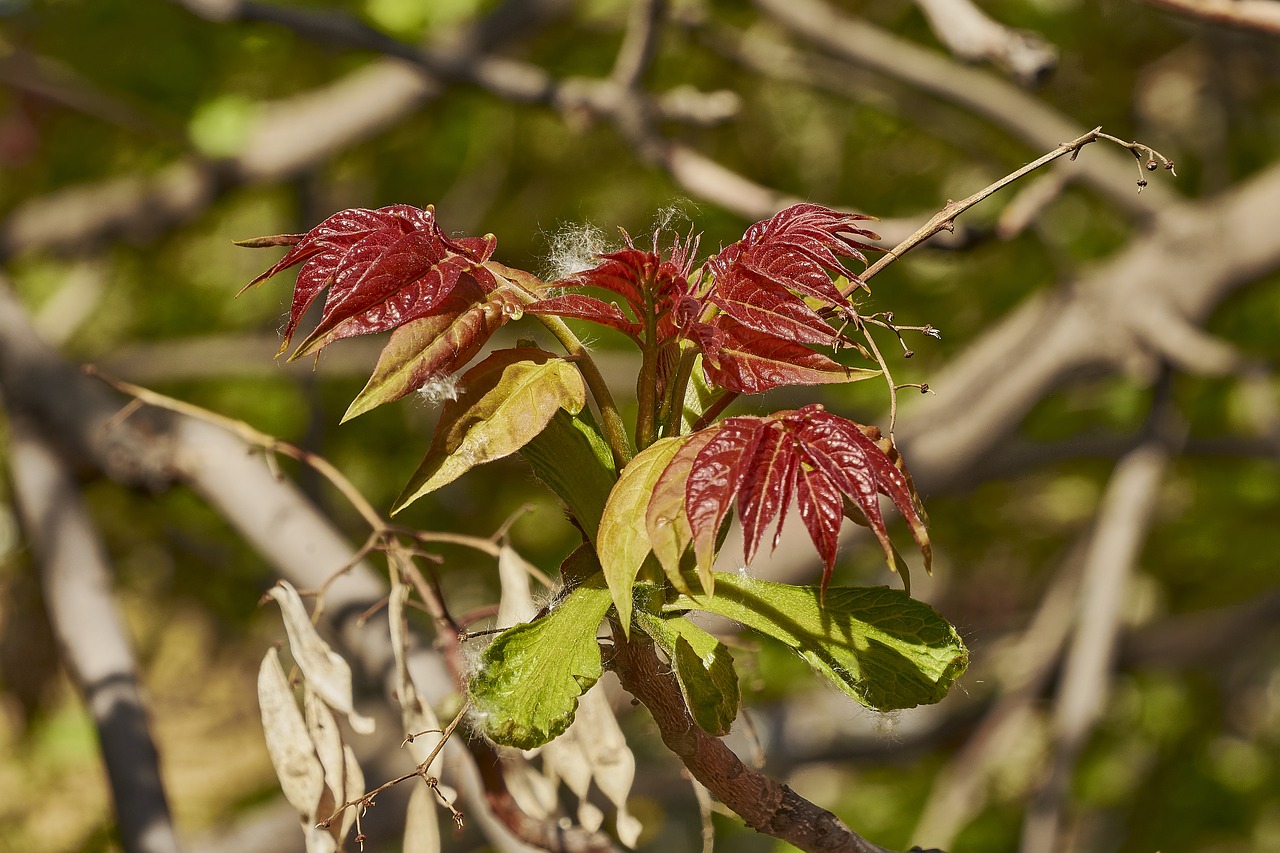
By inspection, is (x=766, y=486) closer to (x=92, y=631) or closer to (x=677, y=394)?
(x=677, y=394)

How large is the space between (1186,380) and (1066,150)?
169 centimetres

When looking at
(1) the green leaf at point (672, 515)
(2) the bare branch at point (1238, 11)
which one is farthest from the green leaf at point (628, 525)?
(2) the bare branch at point (1238, 11)

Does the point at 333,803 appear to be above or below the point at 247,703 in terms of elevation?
above

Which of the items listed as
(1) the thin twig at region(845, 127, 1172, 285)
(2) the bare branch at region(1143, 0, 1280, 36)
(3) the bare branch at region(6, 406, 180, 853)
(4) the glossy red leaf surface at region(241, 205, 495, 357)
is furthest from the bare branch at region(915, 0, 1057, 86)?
(3) the bare branch at region(6, 406, 180, 853)

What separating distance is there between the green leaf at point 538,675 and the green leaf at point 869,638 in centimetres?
4

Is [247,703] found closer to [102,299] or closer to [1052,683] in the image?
[102,299]

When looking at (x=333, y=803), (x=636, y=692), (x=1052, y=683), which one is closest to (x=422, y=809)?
(x=333, y=803)

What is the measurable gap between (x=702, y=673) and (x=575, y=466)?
90 mm

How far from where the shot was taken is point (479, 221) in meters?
2.02

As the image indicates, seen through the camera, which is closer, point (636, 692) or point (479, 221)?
point (636, 692)

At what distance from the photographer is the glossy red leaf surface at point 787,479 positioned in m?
0.31

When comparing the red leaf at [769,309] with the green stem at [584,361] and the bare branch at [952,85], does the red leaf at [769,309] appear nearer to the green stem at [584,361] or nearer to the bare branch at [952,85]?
the green stem at [584,361]

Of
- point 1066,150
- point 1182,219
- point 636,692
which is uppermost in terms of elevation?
point 1066,150

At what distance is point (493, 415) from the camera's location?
35 cm
